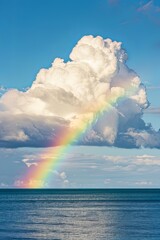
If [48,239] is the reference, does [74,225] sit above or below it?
above

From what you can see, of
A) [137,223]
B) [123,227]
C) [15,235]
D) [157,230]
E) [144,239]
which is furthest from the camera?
[137,223]

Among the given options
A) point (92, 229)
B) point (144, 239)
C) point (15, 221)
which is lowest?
point (144, 239)

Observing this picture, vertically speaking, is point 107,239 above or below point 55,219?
below

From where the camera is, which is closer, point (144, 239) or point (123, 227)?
point (144, 239)

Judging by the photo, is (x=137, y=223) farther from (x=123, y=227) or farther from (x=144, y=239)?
(x=144, y=239)

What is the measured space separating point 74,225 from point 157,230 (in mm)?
19865

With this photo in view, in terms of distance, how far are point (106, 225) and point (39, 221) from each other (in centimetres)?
1872

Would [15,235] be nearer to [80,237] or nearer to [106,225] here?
[80,237]

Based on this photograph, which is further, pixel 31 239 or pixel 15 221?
pixel 15 221

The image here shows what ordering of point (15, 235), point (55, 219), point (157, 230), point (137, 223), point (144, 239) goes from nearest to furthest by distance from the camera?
point (144, 239) < point (15, 235) < point (157, 230) < point (137, 223) < point (55, 219)

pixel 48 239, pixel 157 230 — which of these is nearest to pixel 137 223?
pixel 157 230

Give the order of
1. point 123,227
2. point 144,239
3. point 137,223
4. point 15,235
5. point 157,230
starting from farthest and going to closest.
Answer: point 137,223 < point 123,227 < point 157,230 < point 15,235 < point 144,239

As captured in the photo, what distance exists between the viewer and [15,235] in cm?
9869

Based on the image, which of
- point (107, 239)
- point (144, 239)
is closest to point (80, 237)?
point (107, 239)
